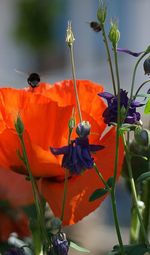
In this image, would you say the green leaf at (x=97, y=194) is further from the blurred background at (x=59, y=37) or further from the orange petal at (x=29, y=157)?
the blurred background at (x=59, y=37)

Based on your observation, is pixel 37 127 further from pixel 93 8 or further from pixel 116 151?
pixel 93 8

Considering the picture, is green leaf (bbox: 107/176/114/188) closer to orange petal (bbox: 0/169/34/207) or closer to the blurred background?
orange petal (bbox: 0/169/34/207)

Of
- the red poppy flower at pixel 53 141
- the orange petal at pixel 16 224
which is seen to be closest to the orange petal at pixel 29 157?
the red poppy flower at pixel 53 141

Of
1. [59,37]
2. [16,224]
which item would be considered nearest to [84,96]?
[16,224]

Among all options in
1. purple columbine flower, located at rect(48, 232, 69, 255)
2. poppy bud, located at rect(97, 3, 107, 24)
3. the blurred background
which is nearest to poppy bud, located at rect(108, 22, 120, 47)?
poppy bud, located at rect(97, 3, 107, 24)

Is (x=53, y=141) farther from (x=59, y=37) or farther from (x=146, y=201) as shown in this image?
(x=59, y=37)

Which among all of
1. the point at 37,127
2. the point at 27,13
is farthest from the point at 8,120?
→ the point at 27,13
